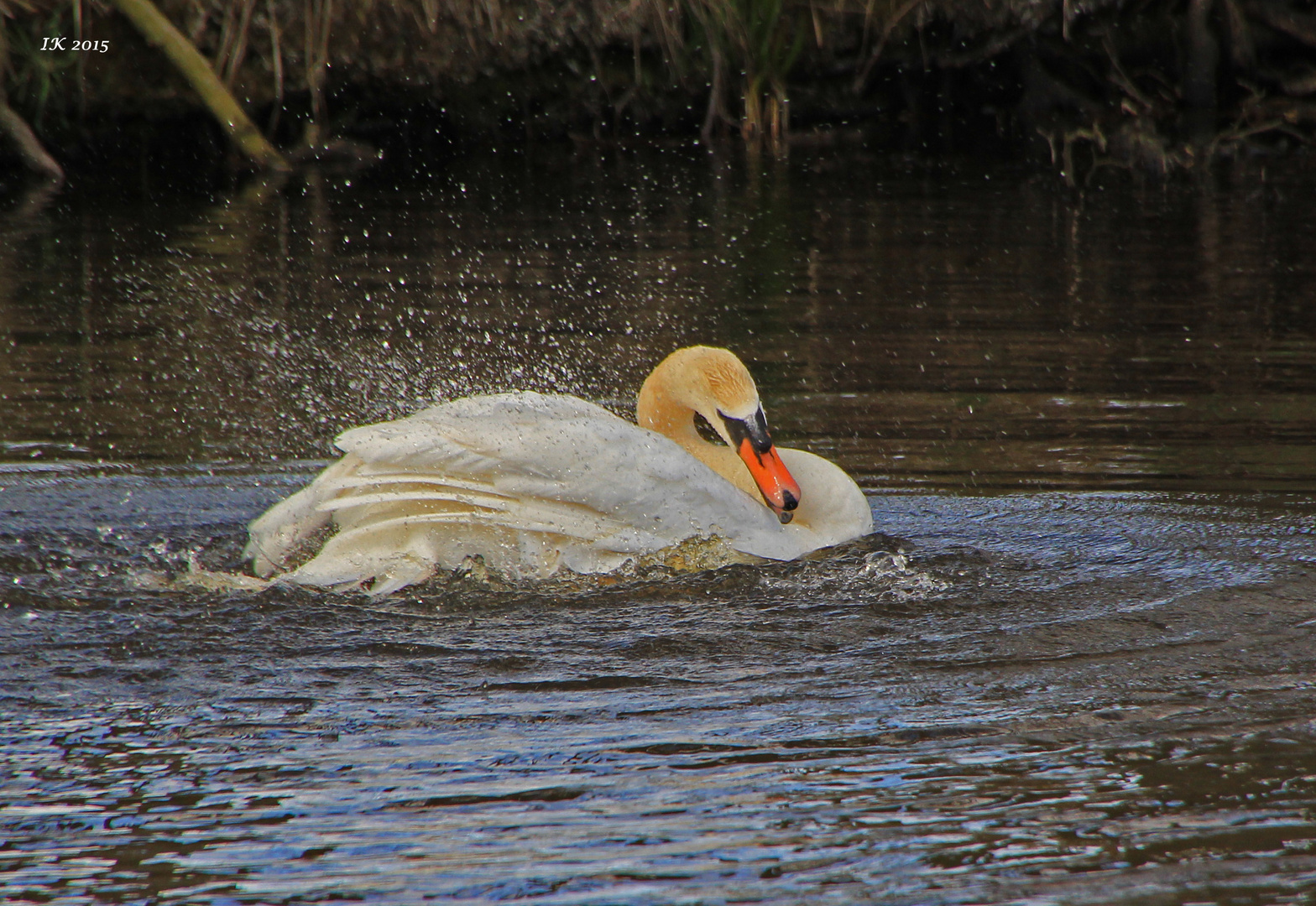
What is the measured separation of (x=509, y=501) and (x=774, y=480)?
2.70 feet

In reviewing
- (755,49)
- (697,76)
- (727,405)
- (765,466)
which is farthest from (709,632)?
(697,76)

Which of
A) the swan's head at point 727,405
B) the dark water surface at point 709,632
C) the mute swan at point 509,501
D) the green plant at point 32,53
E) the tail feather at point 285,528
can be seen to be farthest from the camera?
the green plant at point 32,53

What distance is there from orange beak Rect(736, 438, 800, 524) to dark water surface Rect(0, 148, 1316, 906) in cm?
20

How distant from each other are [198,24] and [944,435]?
1094 centimetres

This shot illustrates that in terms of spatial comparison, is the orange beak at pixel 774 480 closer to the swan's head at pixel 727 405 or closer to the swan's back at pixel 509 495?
the swan's head at pixel 727 405

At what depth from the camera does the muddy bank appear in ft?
50.1

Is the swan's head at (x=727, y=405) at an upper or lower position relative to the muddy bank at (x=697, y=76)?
lower

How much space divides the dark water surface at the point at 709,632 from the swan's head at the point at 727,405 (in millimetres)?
277

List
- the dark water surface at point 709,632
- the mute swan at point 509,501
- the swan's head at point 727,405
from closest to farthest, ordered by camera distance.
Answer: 1. the dark water surface at point 709,632
2. the mute swan at point 509,501
3. the swan's head at point 727,405

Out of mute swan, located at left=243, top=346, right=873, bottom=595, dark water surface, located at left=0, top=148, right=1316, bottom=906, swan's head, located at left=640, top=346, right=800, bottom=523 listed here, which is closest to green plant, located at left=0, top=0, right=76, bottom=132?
dark water surface, located at left=0, top=148, right=1316, bottom=906

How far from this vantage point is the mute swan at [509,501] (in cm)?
464

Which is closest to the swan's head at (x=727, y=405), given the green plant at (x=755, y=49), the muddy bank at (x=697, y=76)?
the muddy bank at (x=697, y=76)

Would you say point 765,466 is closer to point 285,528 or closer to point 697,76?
point 285,528

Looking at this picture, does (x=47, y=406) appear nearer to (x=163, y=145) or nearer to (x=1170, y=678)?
(x=1170, y=678)
